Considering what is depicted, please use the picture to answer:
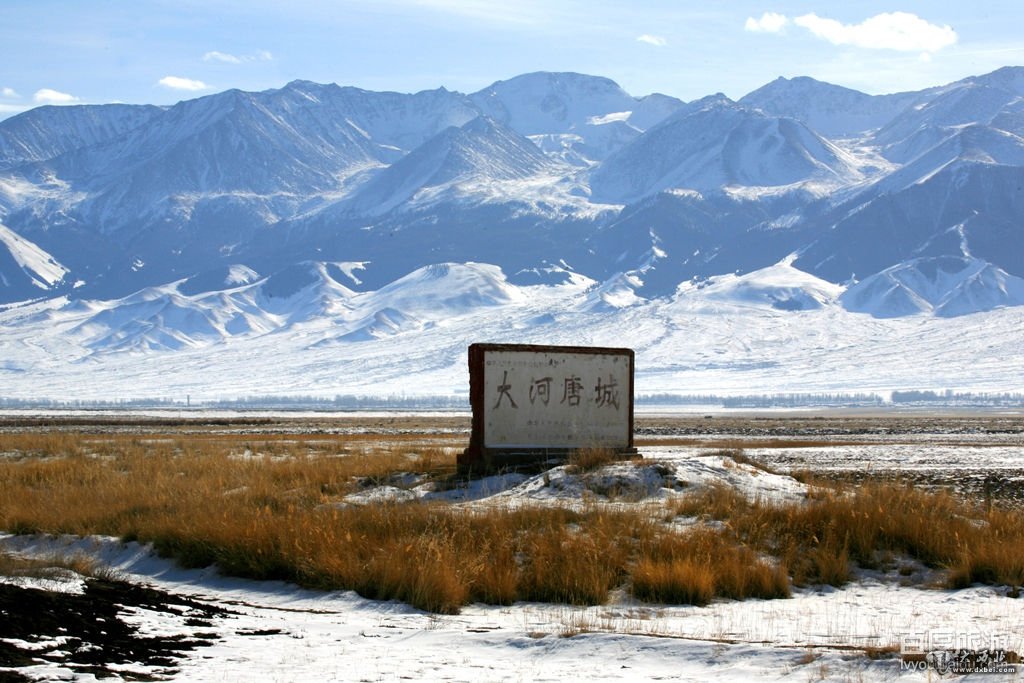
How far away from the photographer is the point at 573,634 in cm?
959

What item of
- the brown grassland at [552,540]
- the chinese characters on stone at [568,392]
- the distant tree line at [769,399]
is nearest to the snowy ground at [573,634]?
the brown grassland at [552,540]

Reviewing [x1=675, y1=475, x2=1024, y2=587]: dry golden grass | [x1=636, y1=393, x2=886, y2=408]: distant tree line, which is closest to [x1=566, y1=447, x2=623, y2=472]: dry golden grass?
[x1=675, y1=475, x2=1024, y2=587]: dry golden grass

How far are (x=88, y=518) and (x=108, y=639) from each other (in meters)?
6.61

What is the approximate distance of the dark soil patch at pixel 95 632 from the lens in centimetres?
834

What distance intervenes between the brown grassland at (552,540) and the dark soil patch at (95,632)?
1.74 m

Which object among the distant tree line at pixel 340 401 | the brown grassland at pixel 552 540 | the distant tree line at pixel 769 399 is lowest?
the distant tree line at pixel 340 401

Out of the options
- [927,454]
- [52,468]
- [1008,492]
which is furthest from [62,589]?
[927,454]

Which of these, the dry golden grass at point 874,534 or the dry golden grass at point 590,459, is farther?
the dry golden grass at point 590,459

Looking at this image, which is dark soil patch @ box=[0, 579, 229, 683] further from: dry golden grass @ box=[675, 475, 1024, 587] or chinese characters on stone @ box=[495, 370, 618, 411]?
chinese characters on stone @ box=[495, 370, 618, 411]

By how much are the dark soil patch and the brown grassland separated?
5.71 ft

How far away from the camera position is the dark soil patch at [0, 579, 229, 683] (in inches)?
328

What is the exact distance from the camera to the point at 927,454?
97.2ft

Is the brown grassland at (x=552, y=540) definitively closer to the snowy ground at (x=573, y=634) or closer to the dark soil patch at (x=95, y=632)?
the snowy ground at (x=573, y=634)

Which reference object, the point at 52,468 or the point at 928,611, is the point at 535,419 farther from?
the point at 928,611
